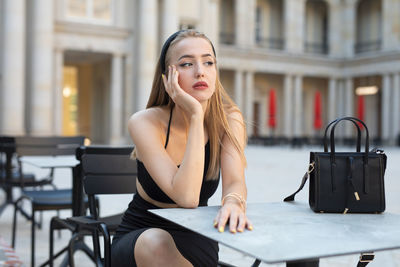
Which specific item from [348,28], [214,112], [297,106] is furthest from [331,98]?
[214,112]

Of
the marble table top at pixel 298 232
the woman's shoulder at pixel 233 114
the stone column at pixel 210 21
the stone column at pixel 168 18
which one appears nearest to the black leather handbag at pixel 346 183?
the marble table top at pixel 298 232

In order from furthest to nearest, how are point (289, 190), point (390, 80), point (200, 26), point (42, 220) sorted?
1. point (390, 80)
2. point (200, 26)
3. point (289, 190)
4. point (42, 220)

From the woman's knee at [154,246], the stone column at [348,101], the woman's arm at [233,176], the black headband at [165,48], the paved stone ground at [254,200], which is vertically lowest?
the paved stone ground at [254,200]

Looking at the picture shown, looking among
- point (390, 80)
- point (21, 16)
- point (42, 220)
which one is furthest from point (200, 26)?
point (42, 220)

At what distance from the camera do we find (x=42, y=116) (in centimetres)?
1944

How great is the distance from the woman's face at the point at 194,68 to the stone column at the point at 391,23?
1307 inches

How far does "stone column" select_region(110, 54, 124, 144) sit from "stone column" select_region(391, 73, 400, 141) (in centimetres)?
1821

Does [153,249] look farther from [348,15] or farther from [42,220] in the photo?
[348,15]

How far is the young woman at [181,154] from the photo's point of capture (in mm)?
2121

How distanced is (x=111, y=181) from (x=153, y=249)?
1259 mm

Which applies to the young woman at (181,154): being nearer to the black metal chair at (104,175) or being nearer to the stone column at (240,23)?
the black metal chair at (104,175)

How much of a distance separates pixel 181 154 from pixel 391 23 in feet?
110

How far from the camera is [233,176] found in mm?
2424

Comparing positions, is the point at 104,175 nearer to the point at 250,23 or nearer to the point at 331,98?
the point at 250,23
